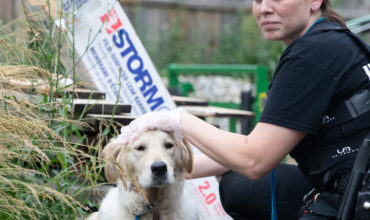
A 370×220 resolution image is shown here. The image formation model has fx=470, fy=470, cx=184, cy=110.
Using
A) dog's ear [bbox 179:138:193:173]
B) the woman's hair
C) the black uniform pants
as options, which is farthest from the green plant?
the woman's hair

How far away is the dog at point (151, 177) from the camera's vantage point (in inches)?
101

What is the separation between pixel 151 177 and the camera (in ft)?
8.33

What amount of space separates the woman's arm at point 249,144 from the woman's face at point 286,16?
0.49 metres

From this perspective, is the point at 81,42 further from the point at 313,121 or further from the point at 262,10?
the point at 313,121

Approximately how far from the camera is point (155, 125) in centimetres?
247

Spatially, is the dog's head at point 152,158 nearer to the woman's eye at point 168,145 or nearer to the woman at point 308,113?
the woman's eye at point 168,145

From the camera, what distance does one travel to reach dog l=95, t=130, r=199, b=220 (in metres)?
2.56

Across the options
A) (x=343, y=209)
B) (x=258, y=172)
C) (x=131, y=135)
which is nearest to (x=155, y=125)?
(x=131, y=135)

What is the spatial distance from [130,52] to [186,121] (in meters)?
1.36

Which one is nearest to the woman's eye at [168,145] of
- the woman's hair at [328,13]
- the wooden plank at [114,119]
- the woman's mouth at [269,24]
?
the wooden plank at [114,119]

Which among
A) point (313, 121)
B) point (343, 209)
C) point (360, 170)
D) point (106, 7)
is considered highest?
point (106, 7)

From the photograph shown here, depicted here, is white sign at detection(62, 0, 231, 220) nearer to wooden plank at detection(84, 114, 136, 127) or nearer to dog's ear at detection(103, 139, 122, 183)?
wooden plank at detection(84, 114, 136, 127)

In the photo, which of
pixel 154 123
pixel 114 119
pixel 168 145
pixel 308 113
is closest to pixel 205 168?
pixel 168 145

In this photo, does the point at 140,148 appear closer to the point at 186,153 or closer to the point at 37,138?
the point at 186,153
